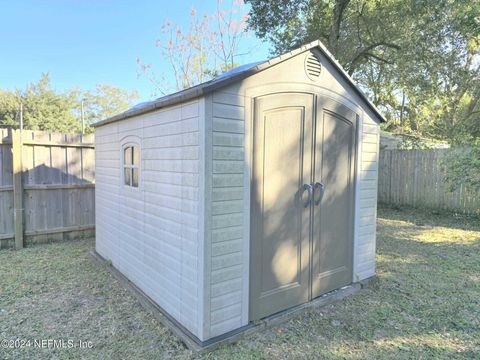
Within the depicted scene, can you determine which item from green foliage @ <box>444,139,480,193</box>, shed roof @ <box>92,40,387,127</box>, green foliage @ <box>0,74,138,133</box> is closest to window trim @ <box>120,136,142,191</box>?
shed roof @ <box>92,40,387,127</box>

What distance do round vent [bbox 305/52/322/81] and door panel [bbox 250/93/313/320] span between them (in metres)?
0.20

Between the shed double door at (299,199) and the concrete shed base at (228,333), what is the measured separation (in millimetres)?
68

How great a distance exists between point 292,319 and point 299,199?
3.65 feet

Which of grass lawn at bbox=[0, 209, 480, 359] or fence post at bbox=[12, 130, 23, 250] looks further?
fence post at bbox=[12, 130, 23, 250]

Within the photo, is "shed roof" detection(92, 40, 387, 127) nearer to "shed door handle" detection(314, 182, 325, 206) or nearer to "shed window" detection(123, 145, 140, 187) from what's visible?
"shed window" detection(123, 145, 140, 187)

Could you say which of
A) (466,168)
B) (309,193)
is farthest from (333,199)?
(466,168)

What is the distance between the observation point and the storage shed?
2318 mm

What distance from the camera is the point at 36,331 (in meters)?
2.58

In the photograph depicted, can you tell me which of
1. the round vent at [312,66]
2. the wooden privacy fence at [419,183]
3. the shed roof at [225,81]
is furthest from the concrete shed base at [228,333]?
the wooden privacy fence at [419,183]

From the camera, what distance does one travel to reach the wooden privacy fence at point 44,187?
4836 millimetres

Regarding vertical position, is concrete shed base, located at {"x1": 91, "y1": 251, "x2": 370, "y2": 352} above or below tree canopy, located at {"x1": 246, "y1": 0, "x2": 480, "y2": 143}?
below

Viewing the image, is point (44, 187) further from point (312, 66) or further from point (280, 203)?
point (312, 66)

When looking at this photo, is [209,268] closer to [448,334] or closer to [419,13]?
[448,334]

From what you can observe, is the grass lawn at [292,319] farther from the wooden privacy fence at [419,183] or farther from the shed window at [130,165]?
the wooden privacy fence at [419,183]
